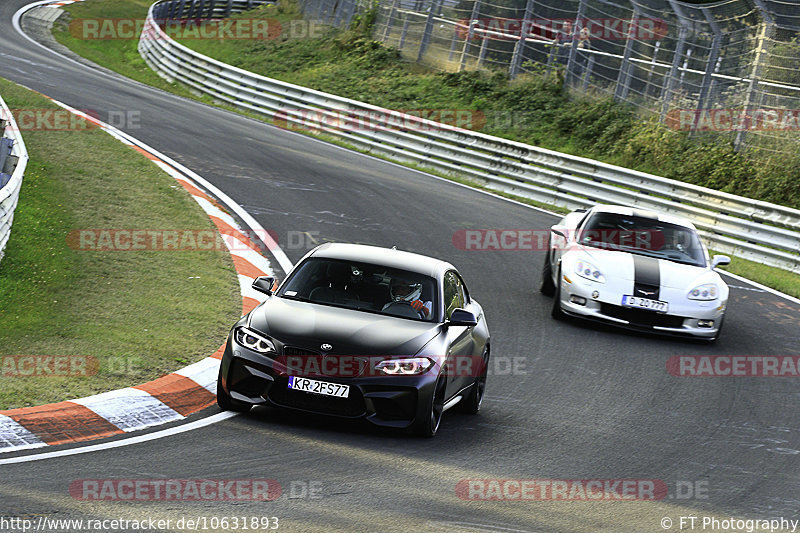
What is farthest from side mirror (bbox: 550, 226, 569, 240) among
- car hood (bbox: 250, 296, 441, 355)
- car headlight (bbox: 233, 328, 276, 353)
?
car headlight (bbox: 233, 328, 276, 353)

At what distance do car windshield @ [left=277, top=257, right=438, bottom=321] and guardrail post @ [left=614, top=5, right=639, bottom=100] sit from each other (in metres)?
18.2

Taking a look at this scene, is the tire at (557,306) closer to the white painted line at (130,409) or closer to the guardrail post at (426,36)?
the white painted line at (130,409)

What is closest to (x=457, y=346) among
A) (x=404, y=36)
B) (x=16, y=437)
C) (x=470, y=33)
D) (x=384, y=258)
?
(x=384, y=258)

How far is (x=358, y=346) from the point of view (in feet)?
26.0

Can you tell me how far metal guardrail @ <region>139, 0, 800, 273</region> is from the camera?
62.6 ft

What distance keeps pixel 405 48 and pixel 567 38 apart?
7.15 m

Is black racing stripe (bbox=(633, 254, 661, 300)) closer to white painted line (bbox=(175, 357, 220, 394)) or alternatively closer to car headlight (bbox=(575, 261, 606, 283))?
car headlight (bbox=(575, 261, 606, 283))

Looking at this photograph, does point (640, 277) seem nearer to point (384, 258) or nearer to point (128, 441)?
point (384, 258)

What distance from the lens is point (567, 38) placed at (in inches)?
1095

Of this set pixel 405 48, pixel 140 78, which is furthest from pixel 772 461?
pixel 140 78

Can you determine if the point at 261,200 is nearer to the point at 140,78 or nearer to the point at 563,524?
the point at 563,524

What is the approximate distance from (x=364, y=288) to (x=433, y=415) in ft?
4.39

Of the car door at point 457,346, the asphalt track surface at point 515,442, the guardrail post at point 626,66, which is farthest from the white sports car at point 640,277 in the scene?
the guardrail post at point 626,66

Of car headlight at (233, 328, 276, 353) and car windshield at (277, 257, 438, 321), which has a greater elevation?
car windshield at (277, 257, 438, 321)
